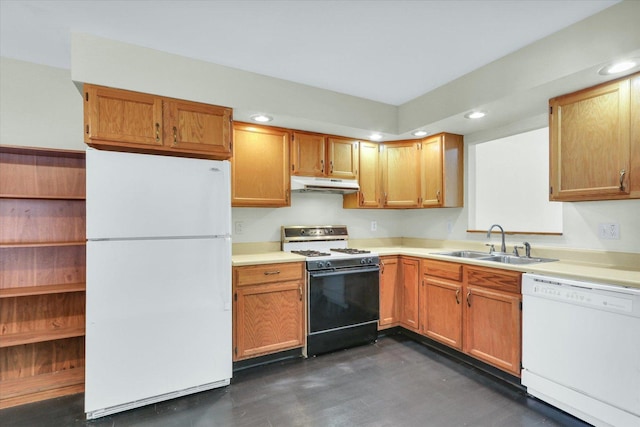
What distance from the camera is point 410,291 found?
3.16 m

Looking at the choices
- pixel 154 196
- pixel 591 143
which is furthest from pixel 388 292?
pixel 154 196

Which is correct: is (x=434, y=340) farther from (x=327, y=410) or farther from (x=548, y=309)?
(x=327, y=410)

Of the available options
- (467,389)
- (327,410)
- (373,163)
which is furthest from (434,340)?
(373,163)

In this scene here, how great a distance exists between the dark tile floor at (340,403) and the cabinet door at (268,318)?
0.20m

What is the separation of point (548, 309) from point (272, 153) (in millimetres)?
2474

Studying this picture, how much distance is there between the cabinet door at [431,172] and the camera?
10.8 ft

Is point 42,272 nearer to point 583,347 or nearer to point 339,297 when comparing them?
point 339,297

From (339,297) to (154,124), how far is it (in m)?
2.09

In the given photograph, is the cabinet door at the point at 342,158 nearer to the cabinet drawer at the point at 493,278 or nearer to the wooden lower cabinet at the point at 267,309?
the wooden lower cabinet at the point at 267,309

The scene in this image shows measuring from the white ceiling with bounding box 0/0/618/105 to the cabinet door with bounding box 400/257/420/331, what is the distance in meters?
1.81

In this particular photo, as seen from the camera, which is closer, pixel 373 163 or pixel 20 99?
pixel 20 99

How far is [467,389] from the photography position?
227cm

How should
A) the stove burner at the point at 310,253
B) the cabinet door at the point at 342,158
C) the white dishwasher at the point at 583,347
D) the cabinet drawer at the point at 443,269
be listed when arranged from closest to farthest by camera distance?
the white dishwasher at the point at 583,347, the cabinet drawer at the point at 443,269, the stove burner at the point at 310,253, the cabinet door at the point at 342,158

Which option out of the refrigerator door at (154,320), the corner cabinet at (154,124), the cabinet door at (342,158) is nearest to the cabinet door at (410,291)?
the cabinet door at (342,158)
